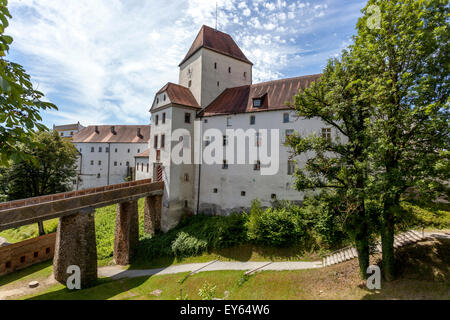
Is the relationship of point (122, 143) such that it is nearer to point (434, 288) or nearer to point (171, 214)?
point (171, 214)

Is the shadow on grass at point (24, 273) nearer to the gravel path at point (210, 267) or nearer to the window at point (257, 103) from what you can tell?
the gravel path at point (210, 267)

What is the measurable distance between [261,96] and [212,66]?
9.13 metres

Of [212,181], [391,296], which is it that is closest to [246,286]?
[391,296]

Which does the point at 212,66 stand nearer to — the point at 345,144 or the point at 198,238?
the point at 198,238

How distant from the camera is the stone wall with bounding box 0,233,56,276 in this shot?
20572 millimetres

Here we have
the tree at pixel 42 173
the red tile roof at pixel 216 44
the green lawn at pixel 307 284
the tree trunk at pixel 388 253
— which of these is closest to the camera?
the green lawn at pixel 307 284

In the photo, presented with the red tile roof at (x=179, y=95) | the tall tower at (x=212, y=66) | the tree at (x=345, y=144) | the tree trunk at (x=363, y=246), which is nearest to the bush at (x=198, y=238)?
the tree trunk at (x=363, y=246)

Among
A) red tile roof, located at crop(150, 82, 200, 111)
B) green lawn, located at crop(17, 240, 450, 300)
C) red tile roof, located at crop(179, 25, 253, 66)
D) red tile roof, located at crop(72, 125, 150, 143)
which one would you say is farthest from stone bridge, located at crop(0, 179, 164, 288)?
red tile roof, located at crop(72, 125, 150, 143)

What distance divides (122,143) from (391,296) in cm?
5324

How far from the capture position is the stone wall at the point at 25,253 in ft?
67.5

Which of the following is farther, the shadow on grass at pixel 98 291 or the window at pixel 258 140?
the window at pixel 258 140

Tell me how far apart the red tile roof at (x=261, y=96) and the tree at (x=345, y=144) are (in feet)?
28.5

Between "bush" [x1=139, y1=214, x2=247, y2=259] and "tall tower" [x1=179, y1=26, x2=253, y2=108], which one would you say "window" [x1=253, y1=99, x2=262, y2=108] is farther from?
"bush" [x1=139, y1=214, x2=247, y2=259]

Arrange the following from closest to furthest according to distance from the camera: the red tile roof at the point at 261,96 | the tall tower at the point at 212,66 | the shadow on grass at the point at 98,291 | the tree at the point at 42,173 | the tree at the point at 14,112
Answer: the tree at the point at 14,112, the shadow on grass at the point at 98,291, the red tile roof at the point at 261,96, the tree at the point at 42,173, the tall tower at the point at 212,66
